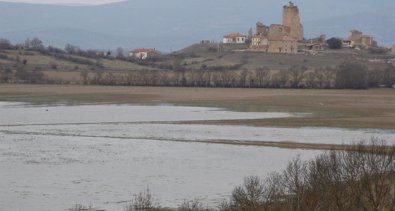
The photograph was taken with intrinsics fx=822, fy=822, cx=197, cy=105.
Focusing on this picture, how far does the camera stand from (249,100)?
233 feet

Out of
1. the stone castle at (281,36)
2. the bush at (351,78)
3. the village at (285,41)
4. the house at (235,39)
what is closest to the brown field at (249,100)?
the bush at (351,78)

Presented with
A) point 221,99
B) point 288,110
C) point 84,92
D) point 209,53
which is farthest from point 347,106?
point 209,53

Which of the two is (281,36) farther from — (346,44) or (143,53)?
(143,53)

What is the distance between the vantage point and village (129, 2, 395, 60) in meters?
145

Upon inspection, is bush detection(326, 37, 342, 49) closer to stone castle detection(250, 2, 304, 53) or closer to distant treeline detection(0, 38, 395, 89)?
stone castle detection(250, 2, 304, 53)

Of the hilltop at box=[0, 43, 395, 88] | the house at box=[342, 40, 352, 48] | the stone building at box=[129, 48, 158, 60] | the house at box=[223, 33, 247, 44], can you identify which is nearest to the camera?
the hilltop at box=[0, 43, 395, 88]

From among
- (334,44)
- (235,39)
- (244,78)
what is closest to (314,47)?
(334,44)

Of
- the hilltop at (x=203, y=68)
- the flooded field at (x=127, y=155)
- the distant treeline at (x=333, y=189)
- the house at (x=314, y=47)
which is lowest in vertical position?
the flooded field at (x=127, y=155)

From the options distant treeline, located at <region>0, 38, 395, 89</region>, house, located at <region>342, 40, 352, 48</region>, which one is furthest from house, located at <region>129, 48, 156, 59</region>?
distant treeline, located at <region>0, 38, 395, 89</region>

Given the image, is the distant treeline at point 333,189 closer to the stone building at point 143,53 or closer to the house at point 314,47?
the house at point 314,47

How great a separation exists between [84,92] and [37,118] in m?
30.1

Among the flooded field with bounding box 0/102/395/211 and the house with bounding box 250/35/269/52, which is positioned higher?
the house with bounding box 250/35/269/52

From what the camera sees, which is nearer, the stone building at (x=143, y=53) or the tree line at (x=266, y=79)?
the tree line at (x=266, y=79)

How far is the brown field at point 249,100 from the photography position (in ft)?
168
